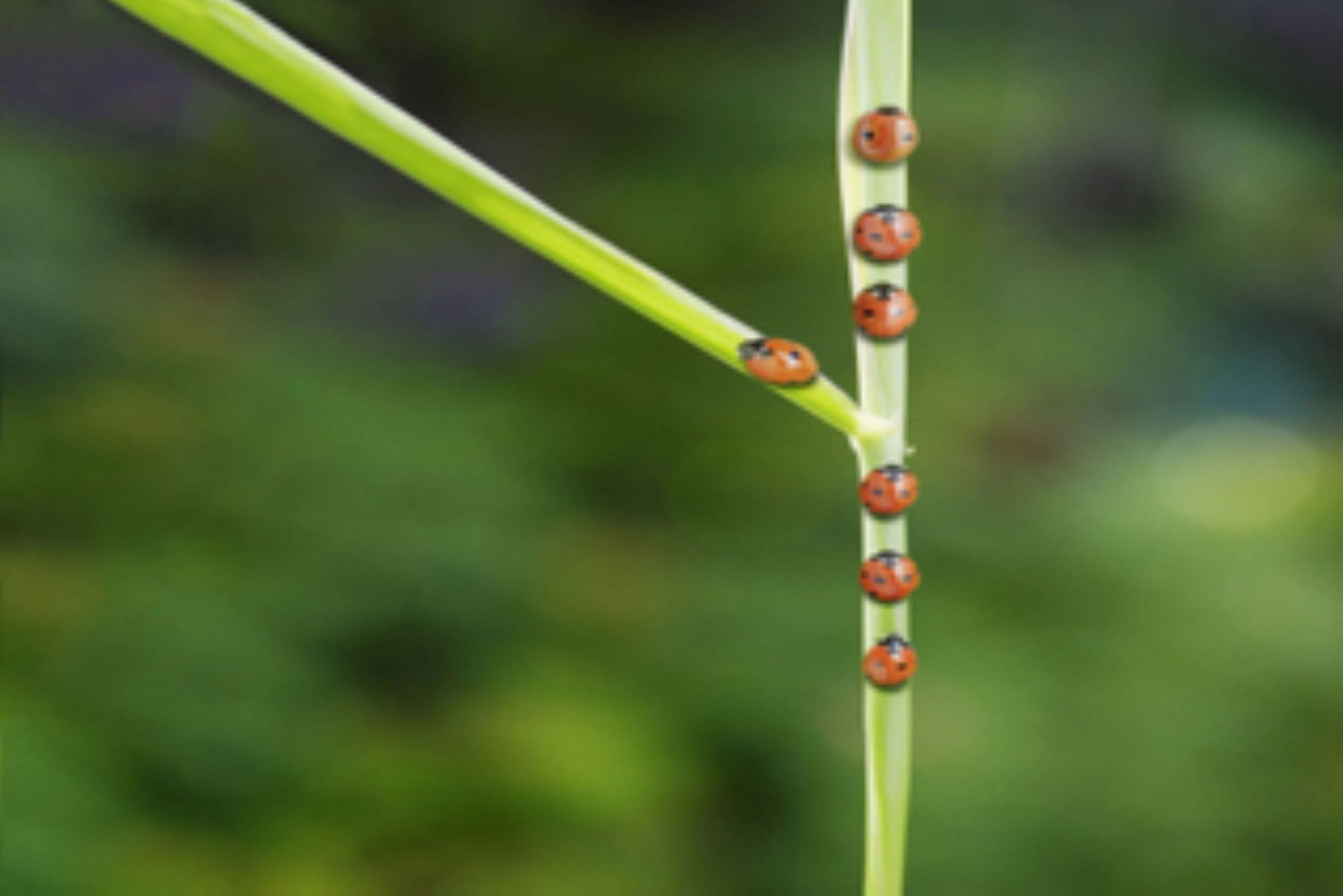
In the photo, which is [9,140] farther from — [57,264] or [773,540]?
[773,540]

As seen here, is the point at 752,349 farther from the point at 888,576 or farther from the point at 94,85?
the point at 94,85

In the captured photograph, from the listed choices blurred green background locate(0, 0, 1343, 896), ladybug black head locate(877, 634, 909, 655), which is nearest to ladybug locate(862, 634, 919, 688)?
ladybug black head locate(877, 634, 909, 655)

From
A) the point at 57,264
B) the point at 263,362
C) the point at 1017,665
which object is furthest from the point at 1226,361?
the point at 57,264

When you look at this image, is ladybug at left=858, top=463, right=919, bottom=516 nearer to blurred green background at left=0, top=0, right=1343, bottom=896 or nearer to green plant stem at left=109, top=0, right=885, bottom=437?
green plant stem at left=109, top=0, right=885, bottom=437

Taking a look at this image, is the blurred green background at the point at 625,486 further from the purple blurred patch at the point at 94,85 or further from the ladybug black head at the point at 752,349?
the ladybug black head at the point at 752,349

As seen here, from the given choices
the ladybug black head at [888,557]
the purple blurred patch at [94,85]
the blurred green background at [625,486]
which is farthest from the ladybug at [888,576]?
the purple blurred patch at [94,85]

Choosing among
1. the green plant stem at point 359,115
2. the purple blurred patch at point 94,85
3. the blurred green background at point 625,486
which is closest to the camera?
the green plant stem at point 359,115
